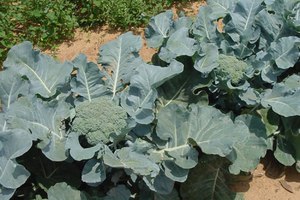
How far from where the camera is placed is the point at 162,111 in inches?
124

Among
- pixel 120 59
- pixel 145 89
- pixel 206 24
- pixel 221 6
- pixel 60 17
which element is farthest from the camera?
pixel 60 17

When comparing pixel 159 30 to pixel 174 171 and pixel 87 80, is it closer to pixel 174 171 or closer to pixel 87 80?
pixel 87 80

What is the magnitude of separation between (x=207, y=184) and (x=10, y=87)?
1.47m

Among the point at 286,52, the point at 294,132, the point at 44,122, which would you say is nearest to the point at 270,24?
the point at 286,52

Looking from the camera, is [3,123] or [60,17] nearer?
[3,123]

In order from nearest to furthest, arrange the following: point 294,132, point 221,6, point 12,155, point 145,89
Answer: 1. point 12,155
2. point 145,89
3. point 294,132
4. point 221,6

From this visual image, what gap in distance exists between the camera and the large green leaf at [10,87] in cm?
326

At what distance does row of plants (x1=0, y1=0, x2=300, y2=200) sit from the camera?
121 inches

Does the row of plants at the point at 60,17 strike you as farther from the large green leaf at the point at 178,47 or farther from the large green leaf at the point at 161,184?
the large green leaf at the point at 161,184

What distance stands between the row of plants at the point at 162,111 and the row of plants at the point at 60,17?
49.1 inches

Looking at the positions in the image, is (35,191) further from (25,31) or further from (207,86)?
(25,31)

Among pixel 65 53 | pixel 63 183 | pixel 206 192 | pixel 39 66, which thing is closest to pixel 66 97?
pixel 39 66

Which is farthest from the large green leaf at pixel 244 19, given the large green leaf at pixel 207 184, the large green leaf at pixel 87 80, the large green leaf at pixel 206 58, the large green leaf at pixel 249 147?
the large green leaf at pixel 87 80

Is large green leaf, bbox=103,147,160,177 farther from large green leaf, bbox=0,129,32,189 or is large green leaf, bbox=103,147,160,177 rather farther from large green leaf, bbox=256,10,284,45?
large green leaf, bbox=256,10,284,45
